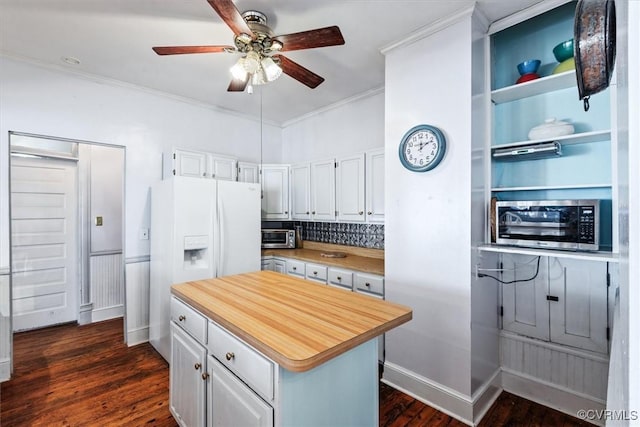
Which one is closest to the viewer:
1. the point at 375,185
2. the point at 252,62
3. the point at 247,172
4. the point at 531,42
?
the point at 252,62

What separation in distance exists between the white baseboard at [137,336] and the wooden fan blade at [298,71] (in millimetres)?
2984

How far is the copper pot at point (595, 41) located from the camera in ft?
2.63

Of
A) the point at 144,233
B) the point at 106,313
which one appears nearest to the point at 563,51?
the point at 144,233

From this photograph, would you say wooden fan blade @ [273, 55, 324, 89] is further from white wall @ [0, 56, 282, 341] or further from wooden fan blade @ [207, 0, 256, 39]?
white wall @ [0, 56, 282, 341]

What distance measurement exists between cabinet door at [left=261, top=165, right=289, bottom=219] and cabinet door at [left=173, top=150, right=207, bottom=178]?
31.9 inches

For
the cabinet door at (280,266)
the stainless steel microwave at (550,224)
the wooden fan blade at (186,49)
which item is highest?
the wooden fan blade at (186,49)

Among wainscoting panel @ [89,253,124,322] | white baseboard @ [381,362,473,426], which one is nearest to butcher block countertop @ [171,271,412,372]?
white baseboard @ [381,362,473,426]

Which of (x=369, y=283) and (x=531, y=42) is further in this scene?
(x=369, y=283)

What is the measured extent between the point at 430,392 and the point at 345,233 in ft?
6.35

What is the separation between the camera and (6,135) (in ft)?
8.05

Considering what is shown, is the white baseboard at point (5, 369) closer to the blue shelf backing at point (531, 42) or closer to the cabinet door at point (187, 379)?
the cabinet door at point (187, 379)

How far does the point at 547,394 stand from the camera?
6.64 ft

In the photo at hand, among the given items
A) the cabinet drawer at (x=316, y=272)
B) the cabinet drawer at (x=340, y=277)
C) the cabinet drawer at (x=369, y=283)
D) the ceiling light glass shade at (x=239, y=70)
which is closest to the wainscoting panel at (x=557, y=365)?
the cabinet drawer at (x=369, y=283)

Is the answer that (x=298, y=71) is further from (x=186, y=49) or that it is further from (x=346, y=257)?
(x=346, y=257)
